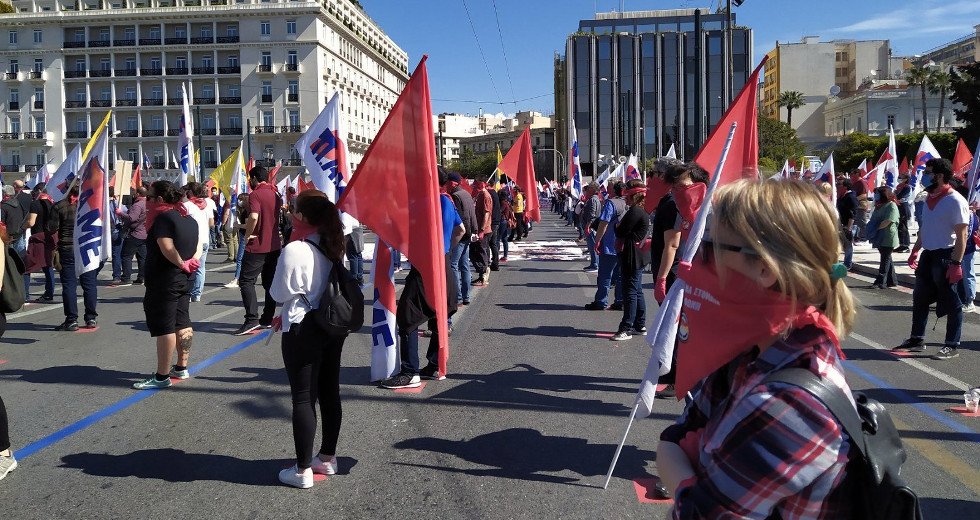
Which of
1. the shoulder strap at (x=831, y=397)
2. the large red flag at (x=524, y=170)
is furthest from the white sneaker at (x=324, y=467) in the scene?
the large red flag at (x=524, y=170)

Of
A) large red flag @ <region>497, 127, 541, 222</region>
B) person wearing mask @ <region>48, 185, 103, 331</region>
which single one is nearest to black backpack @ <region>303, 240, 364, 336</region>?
person wearing mask @ <region>48, 185, 103, 331</region>

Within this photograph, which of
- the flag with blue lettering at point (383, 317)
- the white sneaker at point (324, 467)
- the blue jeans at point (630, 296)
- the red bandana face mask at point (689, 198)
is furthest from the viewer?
the blue jeans at point (630, 296)

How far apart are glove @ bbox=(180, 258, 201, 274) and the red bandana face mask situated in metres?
3.91

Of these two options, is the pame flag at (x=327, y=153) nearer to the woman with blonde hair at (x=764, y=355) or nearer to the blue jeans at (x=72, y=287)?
the blue jeans at (x=72, y=287)

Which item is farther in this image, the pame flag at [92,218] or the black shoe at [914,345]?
the pame flag at [92,218]

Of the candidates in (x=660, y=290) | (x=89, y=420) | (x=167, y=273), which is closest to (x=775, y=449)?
(x=660, y=290)

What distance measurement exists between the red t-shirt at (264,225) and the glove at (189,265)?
285cm

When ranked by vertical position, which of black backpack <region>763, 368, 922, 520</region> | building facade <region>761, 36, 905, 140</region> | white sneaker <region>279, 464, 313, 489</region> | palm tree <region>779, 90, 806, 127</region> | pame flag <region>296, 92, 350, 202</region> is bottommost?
white sneaker <region>279, 464, 313, 489</region>

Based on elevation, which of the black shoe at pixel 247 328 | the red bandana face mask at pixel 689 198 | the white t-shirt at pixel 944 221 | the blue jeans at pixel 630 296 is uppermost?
the red bandana face mask at pixel 689 198

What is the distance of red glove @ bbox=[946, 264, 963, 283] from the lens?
7.09 metres

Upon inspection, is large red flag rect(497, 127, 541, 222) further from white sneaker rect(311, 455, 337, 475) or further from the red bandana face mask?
white sneaker rect(311, 455, 337, 475)

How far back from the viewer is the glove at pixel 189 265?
639cm

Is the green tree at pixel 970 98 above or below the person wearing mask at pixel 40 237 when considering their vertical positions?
above

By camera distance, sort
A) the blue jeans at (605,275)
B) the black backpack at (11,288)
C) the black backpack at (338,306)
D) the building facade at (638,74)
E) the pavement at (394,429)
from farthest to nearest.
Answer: the building facade at (638,74), the blue jeans at (605,275), the black backpack at (11,288), the black backpack at (338,306), the pavement at (394,429)
